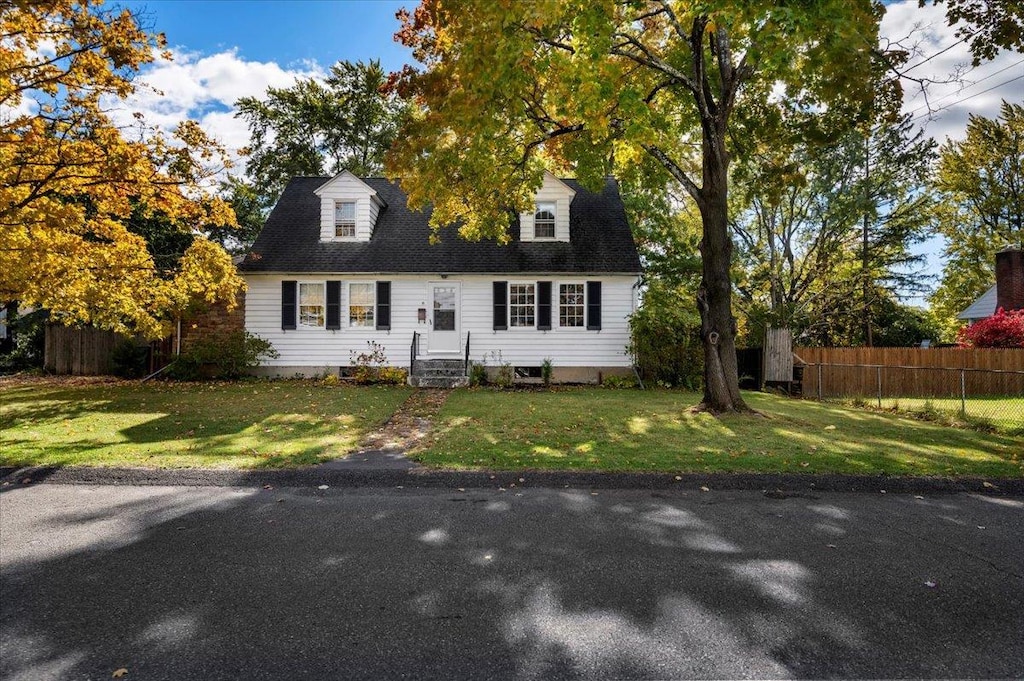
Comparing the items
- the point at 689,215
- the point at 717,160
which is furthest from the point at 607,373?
the point at 689,215

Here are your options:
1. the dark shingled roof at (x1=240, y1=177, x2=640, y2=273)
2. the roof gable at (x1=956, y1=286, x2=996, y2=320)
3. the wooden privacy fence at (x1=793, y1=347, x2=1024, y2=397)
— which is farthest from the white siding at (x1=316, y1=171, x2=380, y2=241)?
the roof gable at (x1=956, y1=286, x2=996, y2=320)

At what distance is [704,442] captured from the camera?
786 cm

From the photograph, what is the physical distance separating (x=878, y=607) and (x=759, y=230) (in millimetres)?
28079

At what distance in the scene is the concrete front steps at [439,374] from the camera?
1662 cm

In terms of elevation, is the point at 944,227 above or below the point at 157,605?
above

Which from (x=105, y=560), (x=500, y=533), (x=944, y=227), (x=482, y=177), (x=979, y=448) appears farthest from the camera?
(x=944, y=227)

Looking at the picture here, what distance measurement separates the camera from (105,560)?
3822 millimetres

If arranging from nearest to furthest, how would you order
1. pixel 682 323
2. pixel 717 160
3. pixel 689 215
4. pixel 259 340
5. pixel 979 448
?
pixel 979 448 → pixel 717 160 → pixel 682 323 → pixel 259 340 → pixel 689 215

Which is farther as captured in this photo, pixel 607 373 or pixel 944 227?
pixel 944 227

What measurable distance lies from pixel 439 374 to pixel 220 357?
7.26 m

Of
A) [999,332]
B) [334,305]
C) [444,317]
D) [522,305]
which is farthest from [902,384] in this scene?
[334,305]

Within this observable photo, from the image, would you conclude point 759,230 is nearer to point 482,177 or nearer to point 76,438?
point 482,177

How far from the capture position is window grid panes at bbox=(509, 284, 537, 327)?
18.2 m

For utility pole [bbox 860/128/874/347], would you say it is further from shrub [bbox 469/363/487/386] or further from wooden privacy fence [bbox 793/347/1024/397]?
shrub [bbox 469/363/487/386]
